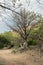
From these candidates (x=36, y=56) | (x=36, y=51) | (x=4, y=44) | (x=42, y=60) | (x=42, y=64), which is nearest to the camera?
(x=42, y=64)

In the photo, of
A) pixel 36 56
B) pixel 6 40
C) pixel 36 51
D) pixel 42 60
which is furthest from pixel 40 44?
pixel 6 40

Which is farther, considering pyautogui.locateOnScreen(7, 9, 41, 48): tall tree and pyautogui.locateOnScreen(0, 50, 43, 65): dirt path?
pyautogui.locateOnScreen(7, 9, 41, 48): tall tree

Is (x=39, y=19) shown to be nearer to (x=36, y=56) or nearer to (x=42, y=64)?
(x=36, y=56)

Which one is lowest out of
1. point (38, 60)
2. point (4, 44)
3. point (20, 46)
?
point (4, 44)

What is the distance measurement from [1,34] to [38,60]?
17777mm

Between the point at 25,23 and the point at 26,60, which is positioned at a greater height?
the point at 25,23

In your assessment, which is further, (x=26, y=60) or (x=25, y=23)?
(x=25, y=23)

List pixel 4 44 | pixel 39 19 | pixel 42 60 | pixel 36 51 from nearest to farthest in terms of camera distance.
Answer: pixel 42 60, pixel 36 51, pixel 39 19, pixel 4 44

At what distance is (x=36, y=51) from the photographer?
25.3 m

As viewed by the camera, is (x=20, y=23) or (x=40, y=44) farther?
(x=20, y=23)

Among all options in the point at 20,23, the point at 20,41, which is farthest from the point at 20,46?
the point at 20,23

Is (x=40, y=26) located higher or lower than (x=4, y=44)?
higher

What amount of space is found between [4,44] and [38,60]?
1598 centimetres

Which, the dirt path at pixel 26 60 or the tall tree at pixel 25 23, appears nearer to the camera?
the dirt path at pixel 26 60
